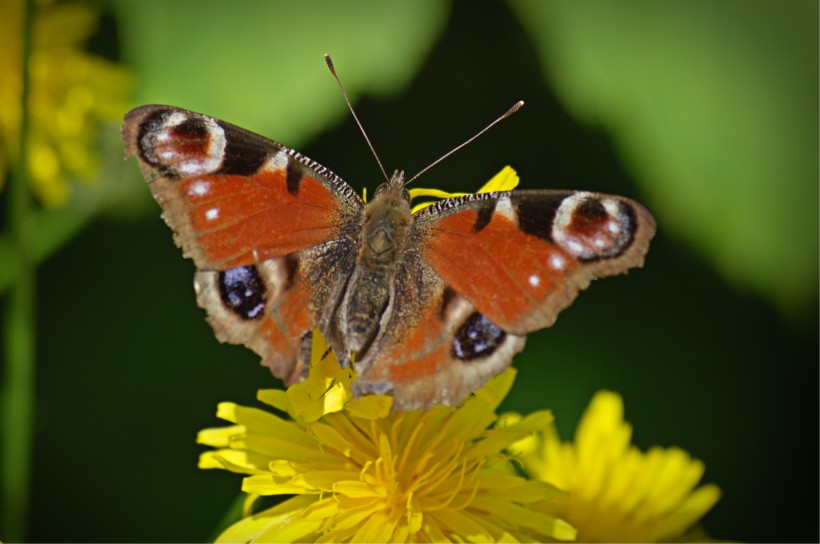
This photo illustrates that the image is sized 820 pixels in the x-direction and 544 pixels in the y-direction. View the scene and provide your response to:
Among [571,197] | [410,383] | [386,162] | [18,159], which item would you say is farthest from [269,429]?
[386,162]

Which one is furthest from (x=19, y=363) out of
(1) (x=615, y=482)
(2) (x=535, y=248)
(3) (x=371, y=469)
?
(1) (x=615, y=482)

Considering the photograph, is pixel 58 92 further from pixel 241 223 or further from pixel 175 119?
pixel 241 223

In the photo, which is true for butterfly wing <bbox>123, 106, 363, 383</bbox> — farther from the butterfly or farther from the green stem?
the green stem

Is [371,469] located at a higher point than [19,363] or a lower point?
lower

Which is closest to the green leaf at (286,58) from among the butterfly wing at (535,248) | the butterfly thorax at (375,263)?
the butterfly thorax at (375,263)

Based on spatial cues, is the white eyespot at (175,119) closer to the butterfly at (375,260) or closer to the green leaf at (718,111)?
the butterfly at (375,260)

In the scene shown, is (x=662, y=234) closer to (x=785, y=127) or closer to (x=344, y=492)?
(x=785, y=127)
